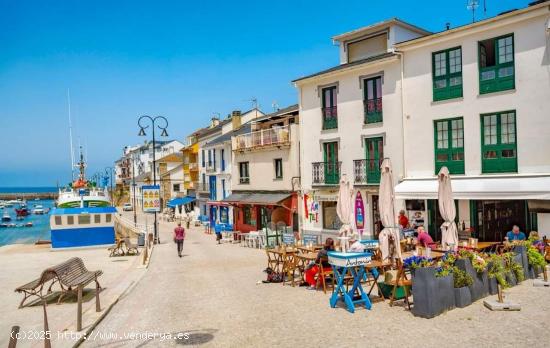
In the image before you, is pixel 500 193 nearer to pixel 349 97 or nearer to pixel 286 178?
pixel 349 97

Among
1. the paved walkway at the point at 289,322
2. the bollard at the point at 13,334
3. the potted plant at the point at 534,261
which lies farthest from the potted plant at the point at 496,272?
the bollard at the point at 13,334

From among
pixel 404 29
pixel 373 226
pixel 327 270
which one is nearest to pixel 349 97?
pixel 404 29

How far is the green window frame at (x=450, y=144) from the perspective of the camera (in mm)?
19297

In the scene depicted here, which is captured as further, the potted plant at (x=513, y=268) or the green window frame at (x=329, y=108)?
the green window frame at (x=329, y=108)

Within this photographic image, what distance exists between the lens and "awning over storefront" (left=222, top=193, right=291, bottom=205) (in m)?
28.4

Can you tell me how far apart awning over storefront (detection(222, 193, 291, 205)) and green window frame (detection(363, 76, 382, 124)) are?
797 cm

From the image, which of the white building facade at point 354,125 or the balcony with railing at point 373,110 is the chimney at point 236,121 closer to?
the white building facade at point 354,125

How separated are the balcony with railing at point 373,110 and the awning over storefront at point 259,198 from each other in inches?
309

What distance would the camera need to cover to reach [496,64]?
59.4ft

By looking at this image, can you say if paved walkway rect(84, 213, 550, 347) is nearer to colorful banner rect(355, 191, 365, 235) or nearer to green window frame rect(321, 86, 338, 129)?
colorful banner rect(355, 191, 365, 235)

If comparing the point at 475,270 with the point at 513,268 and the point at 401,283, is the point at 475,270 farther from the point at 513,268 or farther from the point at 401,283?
the point at 513,268

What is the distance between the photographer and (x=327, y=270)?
12812 millimetres

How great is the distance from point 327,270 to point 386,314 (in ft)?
9.88

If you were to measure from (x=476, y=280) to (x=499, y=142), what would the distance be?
9311 millimetres
